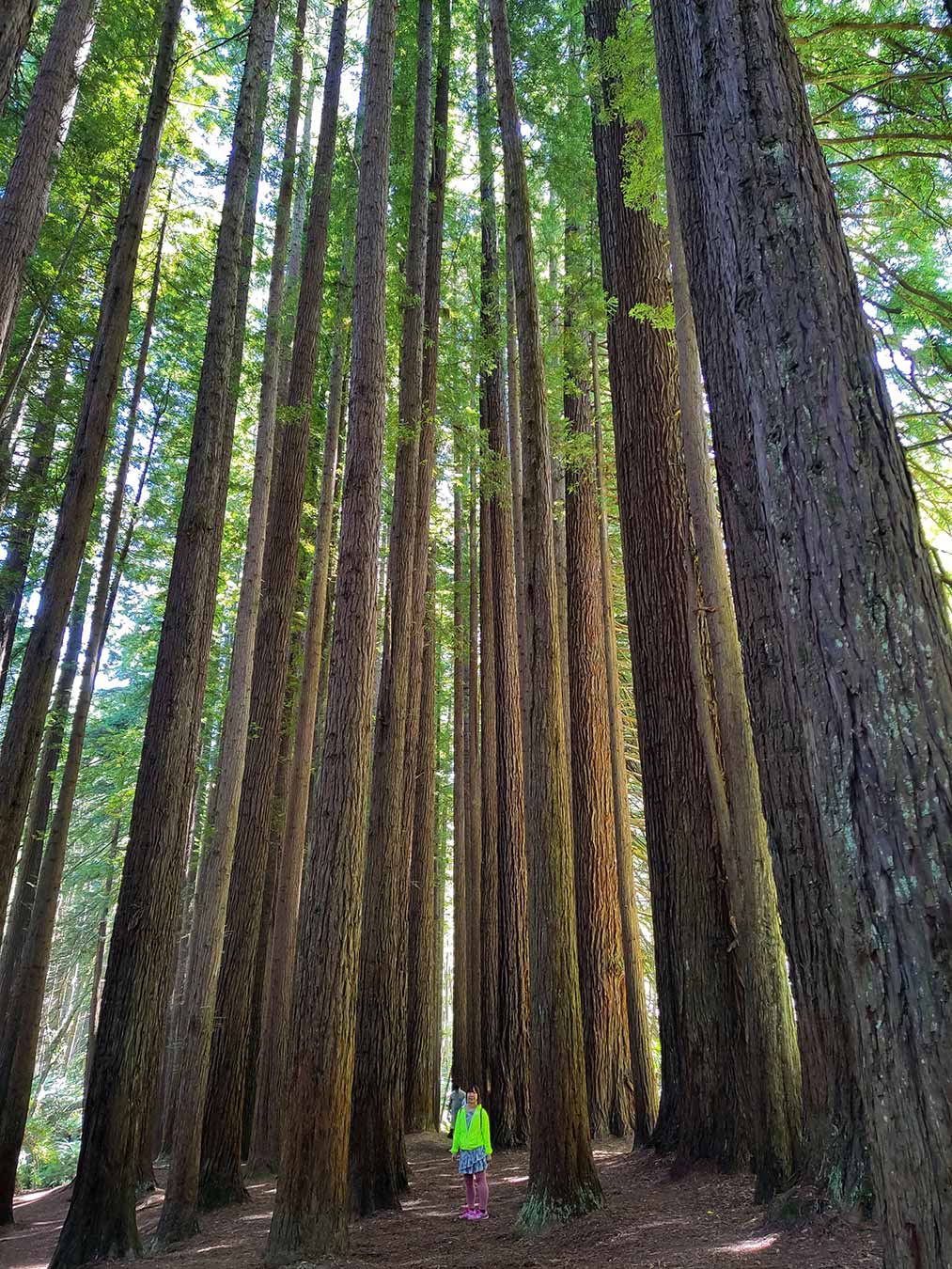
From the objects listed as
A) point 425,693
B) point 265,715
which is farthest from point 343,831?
point 425,693

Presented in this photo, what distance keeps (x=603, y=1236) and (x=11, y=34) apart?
8679 mm

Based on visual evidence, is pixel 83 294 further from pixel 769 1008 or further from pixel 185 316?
pixel 769 1008

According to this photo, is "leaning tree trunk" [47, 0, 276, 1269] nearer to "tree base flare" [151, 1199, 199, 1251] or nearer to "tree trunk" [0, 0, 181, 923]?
"tree trunk" [0, 0, 181, 923]

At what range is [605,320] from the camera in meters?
9.17

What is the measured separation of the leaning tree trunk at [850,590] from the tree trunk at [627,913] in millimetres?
6854

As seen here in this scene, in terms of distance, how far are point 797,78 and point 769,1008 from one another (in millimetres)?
5428

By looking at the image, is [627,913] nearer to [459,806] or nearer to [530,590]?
[530,590]

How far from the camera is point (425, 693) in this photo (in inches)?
591

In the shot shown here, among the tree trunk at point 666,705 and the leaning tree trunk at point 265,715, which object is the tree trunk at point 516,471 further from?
the leaning tree trunk at point 265,715

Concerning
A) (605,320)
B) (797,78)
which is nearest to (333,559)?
(605,320)

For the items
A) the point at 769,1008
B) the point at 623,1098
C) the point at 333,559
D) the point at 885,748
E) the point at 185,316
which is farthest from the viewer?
the point at 333,559

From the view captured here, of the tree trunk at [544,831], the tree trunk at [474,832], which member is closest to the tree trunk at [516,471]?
the tree trunk at [544,831]

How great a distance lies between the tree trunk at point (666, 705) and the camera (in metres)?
6.43

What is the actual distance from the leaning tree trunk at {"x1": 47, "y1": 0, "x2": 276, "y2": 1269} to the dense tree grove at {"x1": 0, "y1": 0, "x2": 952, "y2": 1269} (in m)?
0.04
